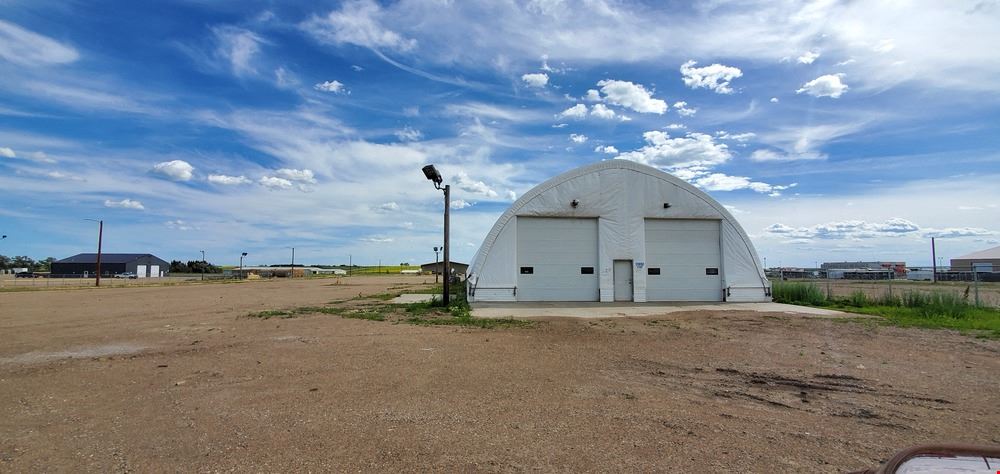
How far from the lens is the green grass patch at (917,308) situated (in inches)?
545

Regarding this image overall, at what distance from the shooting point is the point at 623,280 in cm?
2194

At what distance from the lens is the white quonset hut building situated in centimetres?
2145

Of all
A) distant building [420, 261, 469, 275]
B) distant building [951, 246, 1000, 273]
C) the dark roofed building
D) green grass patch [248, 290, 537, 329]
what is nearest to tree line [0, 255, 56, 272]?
the dark roofed building

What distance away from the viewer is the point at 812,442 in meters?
4.91

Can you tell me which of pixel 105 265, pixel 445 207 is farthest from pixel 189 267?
pixel 445 207

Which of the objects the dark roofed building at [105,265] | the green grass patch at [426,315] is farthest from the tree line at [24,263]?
the green grass patch at [426,315]

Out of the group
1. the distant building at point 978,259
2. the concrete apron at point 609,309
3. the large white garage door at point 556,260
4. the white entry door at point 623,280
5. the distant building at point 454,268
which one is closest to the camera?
the concrete apron at point 609,309

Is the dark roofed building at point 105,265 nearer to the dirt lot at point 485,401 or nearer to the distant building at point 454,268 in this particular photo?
the distant building at point 454,268

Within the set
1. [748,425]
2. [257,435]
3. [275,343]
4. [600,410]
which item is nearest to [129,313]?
[275,343]

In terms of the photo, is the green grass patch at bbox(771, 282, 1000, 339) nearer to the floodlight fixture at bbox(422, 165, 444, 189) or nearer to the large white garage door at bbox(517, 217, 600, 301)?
the large white garage door at bbox(517, 217, 600, 301)

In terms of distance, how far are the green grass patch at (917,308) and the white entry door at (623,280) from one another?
7178 millimetres

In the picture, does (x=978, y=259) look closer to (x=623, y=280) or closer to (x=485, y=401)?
(x=623, y=280)

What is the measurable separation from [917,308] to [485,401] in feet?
60.2

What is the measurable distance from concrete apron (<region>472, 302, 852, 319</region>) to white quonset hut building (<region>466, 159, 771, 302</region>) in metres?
1.16
